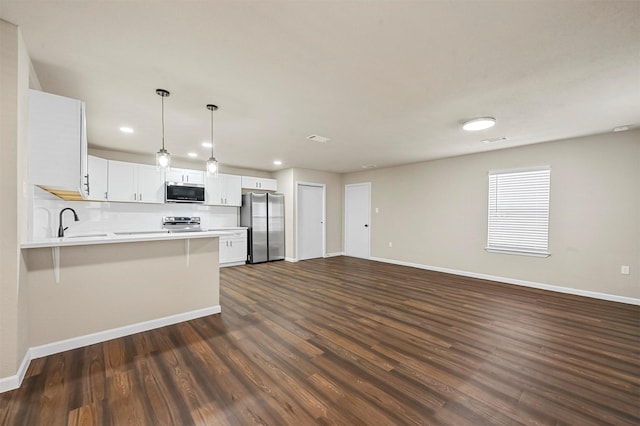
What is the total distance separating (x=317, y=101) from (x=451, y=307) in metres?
3.13

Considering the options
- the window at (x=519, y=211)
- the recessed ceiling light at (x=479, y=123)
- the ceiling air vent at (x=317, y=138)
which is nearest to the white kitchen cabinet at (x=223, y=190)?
the ceiling air vent at (x=317, y=138)

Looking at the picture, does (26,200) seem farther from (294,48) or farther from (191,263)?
(294,48)

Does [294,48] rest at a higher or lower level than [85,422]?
higher

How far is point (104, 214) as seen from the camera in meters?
4.96

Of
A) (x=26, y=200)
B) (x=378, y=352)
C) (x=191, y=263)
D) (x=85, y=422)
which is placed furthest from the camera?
(x=191, y=263)

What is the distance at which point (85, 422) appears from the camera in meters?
1.56

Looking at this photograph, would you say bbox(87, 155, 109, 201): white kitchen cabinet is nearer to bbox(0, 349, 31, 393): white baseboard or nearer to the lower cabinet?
the lower cabinet

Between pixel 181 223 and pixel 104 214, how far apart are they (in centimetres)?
132

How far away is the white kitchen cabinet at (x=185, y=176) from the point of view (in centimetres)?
546

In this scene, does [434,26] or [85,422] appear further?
[434,26]

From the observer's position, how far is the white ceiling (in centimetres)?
157

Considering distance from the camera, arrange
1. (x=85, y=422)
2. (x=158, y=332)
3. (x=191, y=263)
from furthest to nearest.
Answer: (x=191, y=263), (x=158, y=332), (x=85, y=422)

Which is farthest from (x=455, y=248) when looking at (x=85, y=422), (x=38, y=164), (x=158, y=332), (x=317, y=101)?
(x=38, y=164)

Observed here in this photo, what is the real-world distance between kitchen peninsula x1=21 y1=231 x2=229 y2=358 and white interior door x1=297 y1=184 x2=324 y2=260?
378 cm
